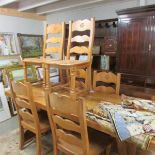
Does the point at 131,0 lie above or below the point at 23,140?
above

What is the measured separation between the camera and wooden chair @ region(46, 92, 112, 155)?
139 centimetres

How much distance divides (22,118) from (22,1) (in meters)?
2.80

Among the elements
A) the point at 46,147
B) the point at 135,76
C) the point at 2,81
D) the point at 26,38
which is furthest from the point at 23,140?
the point at 26,38

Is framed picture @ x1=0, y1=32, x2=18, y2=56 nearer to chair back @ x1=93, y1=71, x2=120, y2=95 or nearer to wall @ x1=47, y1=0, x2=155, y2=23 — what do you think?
wall @ x1=47, y1=0, x2=155, y2=23

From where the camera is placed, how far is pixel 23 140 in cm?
240

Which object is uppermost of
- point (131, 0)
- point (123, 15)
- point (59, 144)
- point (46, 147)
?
point (131, 0)

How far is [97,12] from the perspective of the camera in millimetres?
4125

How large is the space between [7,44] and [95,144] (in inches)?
120

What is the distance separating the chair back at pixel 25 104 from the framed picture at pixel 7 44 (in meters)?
1.98

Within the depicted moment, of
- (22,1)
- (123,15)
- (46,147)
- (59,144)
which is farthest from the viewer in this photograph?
(22,1)

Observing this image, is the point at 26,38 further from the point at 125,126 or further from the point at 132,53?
the point at 125,126

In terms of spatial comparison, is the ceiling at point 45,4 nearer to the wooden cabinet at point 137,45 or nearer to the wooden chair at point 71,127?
the wooden cabinet at point 137,45

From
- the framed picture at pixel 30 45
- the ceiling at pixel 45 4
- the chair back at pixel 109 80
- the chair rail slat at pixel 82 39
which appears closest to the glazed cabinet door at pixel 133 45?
the ceiling at pixel 45 4

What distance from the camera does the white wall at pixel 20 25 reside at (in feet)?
12.9
